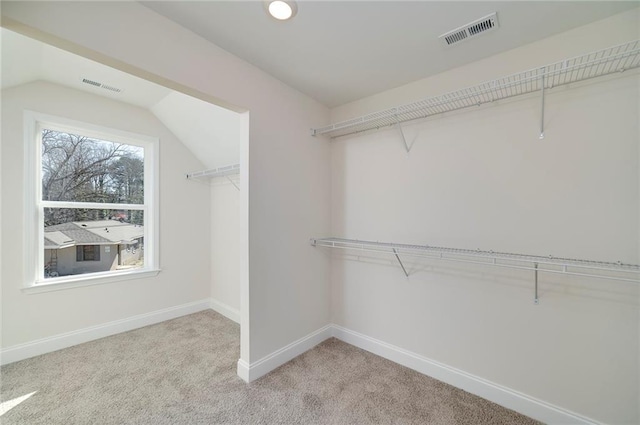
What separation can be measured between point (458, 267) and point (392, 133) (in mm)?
1189

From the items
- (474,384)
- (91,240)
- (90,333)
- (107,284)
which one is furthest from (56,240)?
(474,384)

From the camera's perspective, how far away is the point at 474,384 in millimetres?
1733

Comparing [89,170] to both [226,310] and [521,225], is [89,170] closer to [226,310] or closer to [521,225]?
[226,310]

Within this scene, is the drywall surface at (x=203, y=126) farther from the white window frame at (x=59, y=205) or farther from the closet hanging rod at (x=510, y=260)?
the closet hanging rod at (x=510, y=260)

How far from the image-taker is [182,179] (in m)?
3.19

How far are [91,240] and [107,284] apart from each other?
1.62 ft

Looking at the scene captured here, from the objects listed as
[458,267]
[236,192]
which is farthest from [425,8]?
[236,192]

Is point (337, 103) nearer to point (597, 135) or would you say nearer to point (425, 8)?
point (425, 8)

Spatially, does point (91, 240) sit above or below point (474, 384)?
above

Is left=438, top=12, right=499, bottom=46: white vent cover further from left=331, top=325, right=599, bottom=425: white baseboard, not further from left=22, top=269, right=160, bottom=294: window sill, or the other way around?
left=22, top=269, right=160, bottom=294: window sill

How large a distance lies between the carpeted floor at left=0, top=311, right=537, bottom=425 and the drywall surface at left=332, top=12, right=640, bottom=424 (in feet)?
1.05

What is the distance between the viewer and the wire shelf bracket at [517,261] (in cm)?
129

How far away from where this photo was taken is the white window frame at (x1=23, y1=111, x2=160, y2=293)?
221 centimetres

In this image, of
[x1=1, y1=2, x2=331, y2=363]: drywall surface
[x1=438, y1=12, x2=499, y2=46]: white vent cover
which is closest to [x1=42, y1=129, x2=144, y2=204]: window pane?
[x1=1, y1=2, x2=331, y2=363]: drywall surface
